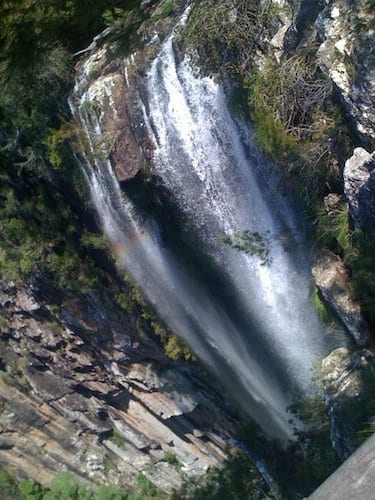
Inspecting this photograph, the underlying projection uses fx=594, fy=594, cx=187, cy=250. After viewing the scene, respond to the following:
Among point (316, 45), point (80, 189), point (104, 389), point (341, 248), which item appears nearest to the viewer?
point (316, 45)

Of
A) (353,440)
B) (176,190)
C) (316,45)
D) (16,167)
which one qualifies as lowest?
(353,440)

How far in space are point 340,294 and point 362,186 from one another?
1.68 metres

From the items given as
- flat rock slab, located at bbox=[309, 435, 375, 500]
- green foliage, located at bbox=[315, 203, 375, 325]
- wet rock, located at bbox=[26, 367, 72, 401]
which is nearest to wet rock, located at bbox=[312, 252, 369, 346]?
green foliage, located at bbox=[315, 203, 375, 325]

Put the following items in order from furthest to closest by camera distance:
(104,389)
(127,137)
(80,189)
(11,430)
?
(11,430) → (104,389) → (80,189) → (127,137)

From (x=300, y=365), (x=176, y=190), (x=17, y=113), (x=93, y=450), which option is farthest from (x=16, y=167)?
(x=93, y=450)

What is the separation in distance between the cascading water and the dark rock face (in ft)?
5.78

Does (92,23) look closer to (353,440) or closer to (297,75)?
(297,75)

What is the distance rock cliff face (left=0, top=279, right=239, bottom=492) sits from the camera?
9646 mm

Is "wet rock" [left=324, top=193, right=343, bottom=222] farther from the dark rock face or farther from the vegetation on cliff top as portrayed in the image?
the dark rock face

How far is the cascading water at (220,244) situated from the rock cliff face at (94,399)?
89cm

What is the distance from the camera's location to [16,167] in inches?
332

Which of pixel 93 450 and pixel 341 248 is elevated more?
pixel 341 248

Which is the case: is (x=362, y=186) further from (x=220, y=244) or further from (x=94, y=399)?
(x=94, y=399)

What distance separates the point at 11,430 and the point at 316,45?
32.3 ft
